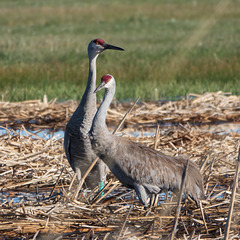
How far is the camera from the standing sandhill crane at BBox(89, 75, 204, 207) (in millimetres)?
4441

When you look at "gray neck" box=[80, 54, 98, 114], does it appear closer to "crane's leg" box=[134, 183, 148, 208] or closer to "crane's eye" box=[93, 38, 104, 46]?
"crane's eye" box=[93, 38, 104, 46]

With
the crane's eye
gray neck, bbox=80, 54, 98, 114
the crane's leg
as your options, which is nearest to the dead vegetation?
the crane's leg

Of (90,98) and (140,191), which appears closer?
(140,191)

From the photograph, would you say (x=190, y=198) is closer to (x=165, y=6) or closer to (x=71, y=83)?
(x=71, y=83)

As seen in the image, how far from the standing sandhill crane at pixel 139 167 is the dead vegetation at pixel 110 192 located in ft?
0.58

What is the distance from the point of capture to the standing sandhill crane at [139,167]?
4441 mm

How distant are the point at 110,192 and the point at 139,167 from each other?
0.98 m

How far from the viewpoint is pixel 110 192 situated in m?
5.42

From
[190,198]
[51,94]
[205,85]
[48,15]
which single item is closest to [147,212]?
[190,198]

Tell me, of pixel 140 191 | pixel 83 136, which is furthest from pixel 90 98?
pixel 140 191

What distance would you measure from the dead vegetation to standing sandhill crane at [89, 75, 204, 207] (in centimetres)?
18

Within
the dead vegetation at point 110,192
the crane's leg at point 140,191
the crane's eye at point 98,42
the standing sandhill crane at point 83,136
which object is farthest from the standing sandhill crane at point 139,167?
the crane's eye at point 98,42

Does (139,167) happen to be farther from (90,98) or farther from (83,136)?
(90,98)

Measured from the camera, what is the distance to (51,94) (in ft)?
41.9
